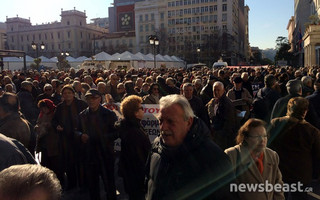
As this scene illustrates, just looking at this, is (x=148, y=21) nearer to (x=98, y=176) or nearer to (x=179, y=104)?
(x=98, y=176)

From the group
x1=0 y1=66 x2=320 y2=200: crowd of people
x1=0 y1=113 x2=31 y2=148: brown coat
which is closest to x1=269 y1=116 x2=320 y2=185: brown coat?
x1=0 y1=66 x2=320 y2=200: crowd of people

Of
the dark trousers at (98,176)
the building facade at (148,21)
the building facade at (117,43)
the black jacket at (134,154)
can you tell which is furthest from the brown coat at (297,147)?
the building facade at (117,43)

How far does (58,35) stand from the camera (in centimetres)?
10219

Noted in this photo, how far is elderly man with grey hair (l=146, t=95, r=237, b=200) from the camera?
2.05 metres

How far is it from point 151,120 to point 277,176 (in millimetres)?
3859

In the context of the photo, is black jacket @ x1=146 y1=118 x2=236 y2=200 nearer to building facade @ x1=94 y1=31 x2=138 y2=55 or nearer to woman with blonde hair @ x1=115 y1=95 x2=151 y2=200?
woman with blonde hair @ x1=115 y1=95 x2=151 y2=200

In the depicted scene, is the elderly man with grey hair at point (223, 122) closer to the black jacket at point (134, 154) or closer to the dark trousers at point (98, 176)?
the black jacket at point (134, 154)

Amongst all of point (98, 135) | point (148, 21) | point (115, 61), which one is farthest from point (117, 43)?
point (98, 135)

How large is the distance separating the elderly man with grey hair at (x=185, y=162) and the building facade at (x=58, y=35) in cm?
10360

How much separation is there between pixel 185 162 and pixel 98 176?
9.06 ft

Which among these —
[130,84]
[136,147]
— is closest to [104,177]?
[136,147]

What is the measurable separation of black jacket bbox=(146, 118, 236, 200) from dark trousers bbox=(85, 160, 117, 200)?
7.83 ft

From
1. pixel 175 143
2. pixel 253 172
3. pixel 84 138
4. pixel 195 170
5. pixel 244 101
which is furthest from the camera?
pixel 244 101

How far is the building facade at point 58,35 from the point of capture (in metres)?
100
